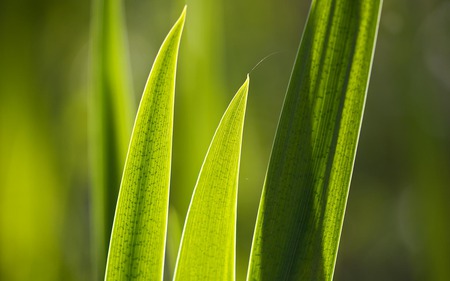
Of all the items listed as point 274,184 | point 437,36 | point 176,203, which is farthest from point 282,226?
point 437,36

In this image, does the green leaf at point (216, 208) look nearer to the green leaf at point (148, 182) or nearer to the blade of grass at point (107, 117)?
the green leaf at point (148, 182)

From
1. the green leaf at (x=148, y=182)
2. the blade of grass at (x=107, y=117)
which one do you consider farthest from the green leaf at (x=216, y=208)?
the blade of grass at (x=107, y=117)

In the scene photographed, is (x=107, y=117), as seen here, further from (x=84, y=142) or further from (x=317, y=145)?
(x=84, y=142)

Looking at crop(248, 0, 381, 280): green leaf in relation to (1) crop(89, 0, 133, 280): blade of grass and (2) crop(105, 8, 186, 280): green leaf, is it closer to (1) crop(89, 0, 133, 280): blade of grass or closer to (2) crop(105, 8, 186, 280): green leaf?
(2) crop(105, 8, 186, 280): green leaf

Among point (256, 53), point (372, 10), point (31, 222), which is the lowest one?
point (31, 222)

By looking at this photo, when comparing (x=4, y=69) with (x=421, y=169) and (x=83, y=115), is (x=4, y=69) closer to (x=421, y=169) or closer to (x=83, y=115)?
(x=83, y=115)

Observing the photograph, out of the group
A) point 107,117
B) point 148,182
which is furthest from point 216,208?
point 107,117

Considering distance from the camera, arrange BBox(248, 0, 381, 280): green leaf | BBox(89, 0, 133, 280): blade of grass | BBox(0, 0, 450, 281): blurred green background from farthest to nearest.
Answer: BBox(0, 0, 450, 281): blurred green background → BBox(89, 0, 133, 280): blade of grass → BBox(248, 0, 381, 280): green leaf

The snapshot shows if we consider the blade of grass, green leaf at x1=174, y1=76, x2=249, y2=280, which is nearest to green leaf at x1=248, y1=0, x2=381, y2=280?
green leaf at x1=174, y1=76, x2=249, y2=280
